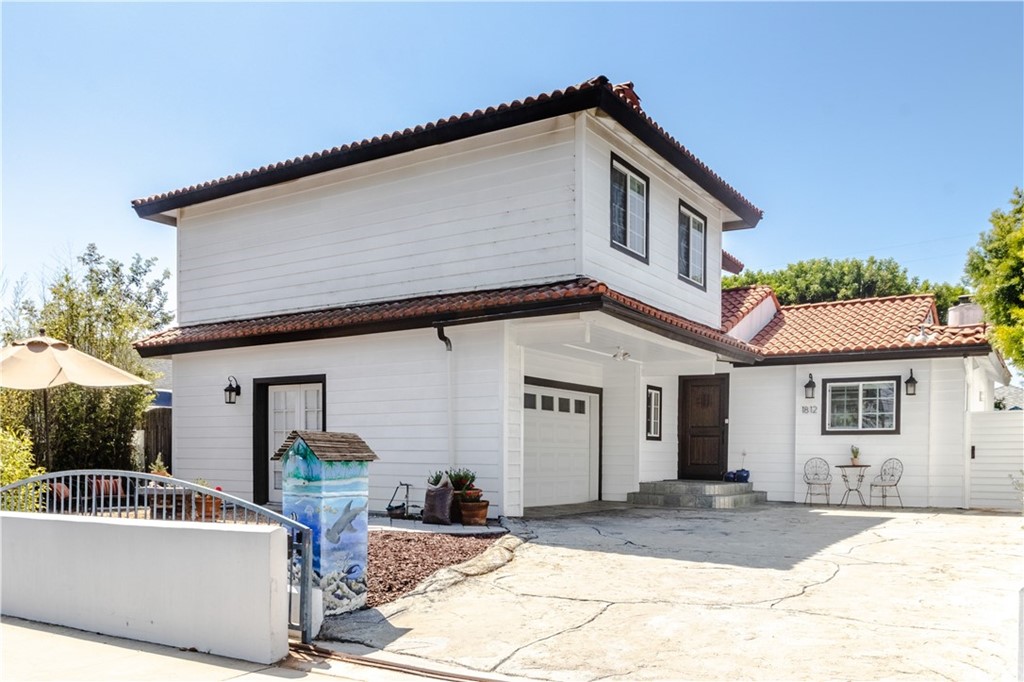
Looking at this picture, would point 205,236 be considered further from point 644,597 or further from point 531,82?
point 644,597

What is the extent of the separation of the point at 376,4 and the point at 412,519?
23.4 ft

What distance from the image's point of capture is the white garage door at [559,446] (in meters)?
13.3

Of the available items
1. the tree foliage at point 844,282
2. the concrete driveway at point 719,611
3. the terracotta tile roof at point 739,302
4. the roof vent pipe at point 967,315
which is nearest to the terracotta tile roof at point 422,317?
the terracotta tile roof at point 739,302

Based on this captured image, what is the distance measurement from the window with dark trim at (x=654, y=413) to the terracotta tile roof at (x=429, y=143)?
3801 millimetres

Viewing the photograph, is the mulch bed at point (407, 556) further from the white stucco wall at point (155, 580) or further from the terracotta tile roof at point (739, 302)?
the terracotta tile roof at point (739, 302)

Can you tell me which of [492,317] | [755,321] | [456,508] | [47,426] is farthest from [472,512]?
[755,321]

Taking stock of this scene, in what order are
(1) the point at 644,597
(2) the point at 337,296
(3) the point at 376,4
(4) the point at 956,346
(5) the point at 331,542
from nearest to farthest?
(5) the point at 331,542
(1) the point at 644,597
(3) the point at 376,4
(2) the point at 337,296
(4) the point at 956,346

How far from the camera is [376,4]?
1120 cm

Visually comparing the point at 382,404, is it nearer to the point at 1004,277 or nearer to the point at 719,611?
the point at 719,611

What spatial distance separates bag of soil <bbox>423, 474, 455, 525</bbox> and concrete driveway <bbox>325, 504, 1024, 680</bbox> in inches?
39.3

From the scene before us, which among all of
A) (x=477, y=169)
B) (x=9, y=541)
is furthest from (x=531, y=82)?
(x=9, y=541)

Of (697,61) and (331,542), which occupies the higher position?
(697,61)

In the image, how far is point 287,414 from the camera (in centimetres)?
1338

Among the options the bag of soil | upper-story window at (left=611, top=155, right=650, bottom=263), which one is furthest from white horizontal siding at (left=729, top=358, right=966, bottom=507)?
the bag of soil
